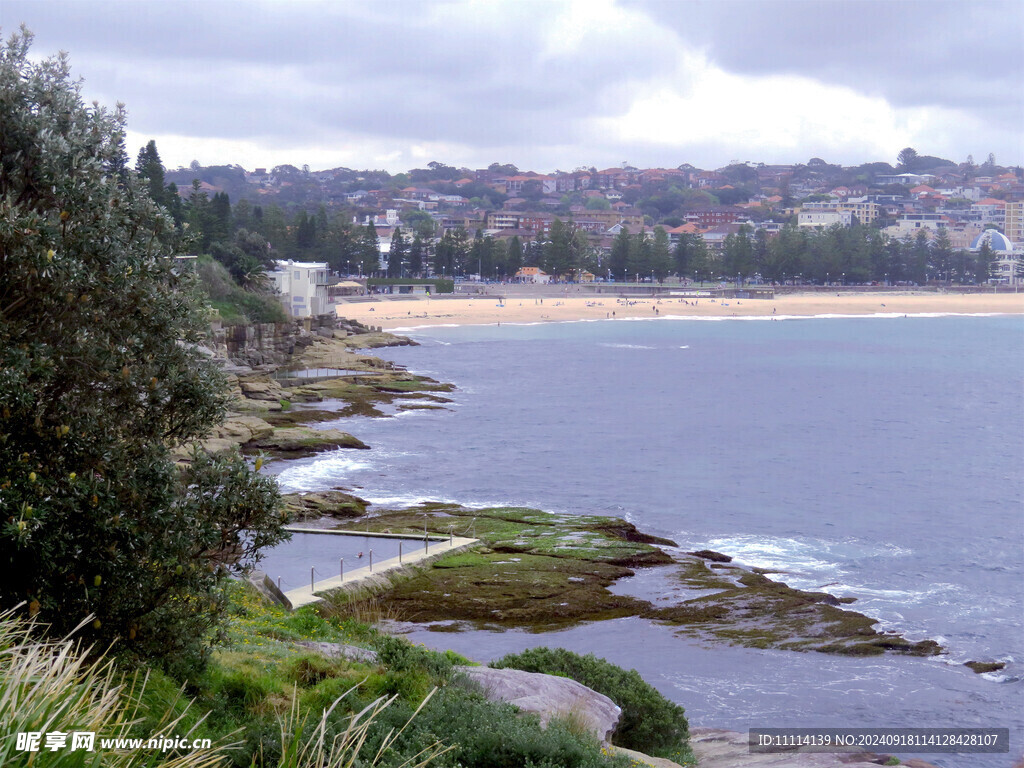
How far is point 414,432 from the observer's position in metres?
37.3

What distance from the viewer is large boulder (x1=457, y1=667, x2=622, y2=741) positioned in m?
8.44

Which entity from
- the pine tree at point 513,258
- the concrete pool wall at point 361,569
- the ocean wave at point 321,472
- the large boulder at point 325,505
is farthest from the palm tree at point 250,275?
the pine tree at point 513,258

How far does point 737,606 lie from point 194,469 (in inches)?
531

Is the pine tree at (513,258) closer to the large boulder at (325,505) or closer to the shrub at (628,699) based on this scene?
the large boulder at (325,505)

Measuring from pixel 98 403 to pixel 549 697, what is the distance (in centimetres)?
463

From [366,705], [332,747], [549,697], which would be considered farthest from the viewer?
[549,697]

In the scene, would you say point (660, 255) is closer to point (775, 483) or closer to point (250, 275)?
point (250, 275)

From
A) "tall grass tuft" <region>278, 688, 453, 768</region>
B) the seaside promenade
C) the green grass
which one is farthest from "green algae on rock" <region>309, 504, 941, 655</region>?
the seaside promenade

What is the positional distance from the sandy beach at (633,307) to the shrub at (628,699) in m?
75.5

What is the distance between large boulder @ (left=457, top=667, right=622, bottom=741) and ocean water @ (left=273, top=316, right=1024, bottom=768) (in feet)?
17.2

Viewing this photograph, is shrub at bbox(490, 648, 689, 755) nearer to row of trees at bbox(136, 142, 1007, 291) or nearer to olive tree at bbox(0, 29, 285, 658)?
olive tree at bbox(0, 29, 285, 658)

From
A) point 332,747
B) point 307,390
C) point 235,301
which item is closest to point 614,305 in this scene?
point 235,301

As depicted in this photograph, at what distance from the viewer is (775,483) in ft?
104

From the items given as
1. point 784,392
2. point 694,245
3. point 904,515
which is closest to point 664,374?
point 784,392
